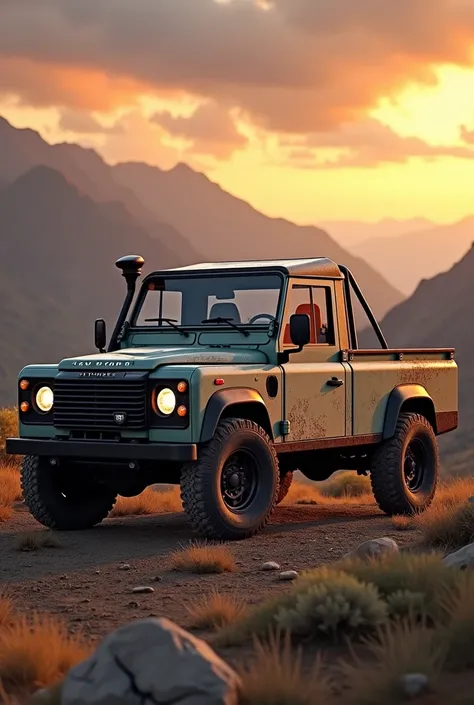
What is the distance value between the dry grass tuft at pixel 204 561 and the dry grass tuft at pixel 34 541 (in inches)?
73.8

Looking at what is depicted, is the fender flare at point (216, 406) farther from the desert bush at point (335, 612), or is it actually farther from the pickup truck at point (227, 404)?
the desert bush at point (335, 612)

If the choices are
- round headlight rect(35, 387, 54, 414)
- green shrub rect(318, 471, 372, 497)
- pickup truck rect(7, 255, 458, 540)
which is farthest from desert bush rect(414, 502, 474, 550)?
green shrub rect(318, 471, 372, 497)

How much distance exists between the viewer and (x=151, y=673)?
5.21 m

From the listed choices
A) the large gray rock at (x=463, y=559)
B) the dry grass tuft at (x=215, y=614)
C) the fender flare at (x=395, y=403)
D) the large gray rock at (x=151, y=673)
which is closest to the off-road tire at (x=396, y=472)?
the fender flare at (x=395, y=403)

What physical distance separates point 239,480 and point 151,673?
21.1 ft

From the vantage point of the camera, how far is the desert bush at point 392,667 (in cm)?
534

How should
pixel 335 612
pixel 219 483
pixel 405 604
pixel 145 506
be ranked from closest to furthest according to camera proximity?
1. pixel 335 612
2. pixel 405 604
3. pixel 219 483
4. pixel 145 506

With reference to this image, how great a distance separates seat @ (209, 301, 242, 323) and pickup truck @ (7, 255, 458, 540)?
0.01 meters

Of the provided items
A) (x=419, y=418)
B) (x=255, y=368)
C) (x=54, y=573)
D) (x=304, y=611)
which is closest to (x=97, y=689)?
(x=304, y=611)

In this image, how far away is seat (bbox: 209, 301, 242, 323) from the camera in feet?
41.1

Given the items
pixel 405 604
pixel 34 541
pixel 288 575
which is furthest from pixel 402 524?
pixel 405 604

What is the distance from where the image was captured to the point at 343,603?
6.52m

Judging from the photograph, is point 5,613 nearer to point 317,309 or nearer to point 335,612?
point 335,612

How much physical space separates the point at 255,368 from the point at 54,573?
2789 millimetres
